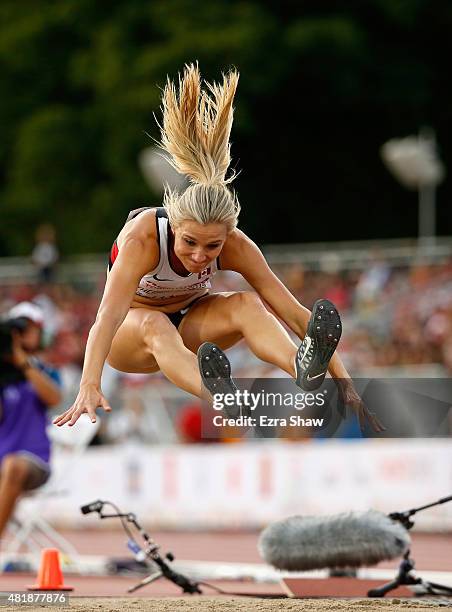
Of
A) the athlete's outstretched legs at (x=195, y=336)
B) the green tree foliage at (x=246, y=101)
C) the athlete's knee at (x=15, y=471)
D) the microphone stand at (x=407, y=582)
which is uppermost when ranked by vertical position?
the green tree foliage at (x=246, y=101)

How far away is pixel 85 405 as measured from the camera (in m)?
5.92

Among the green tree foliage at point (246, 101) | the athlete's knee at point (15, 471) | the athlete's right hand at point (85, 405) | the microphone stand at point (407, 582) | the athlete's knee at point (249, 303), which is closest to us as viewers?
the athlete's right hand at point (85, 405)

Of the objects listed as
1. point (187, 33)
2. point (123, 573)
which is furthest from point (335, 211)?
point (123, 573)

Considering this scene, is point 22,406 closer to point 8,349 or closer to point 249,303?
point 8,349

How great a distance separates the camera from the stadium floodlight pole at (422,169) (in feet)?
55.5

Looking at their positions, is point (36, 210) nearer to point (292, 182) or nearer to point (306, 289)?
point (292, 182)

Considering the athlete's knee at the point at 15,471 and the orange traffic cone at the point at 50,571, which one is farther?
the athlete's knee at the point at 15,471

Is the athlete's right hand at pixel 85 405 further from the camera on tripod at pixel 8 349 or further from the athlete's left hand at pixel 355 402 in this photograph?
the camera on tripod at pixel 8 349

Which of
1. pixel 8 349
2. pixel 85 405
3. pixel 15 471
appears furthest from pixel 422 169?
pixel 85 405

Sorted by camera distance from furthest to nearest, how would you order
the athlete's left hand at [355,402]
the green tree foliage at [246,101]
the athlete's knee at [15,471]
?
the green tree foliage at [246,101], the athlete's knee at [15,471], the athlete's left hand at [355,402]

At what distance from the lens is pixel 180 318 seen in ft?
24.0

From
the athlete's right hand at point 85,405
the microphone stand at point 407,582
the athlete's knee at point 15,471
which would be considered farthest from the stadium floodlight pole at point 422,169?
the athlete's right hand at point 85,405

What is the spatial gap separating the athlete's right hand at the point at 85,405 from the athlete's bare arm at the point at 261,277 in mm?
1229

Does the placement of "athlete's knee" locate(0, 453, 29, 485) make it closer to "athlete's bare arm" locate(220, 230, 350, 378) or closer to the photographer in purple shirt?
the photographer in purple shirt
